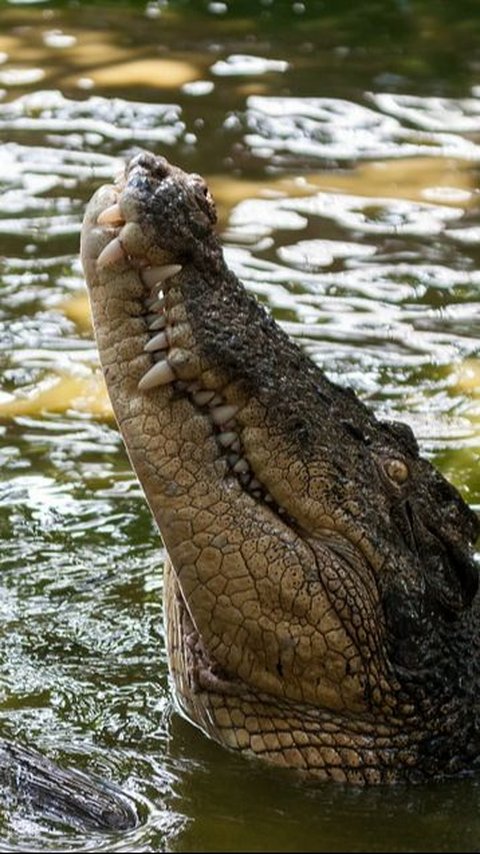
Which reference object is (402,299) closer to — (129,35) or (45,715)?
(45,715)

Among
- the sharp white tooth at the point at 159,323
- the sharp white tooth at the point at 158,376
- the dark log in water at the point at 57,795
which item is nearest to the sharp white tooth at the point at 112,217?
the sharp white tooth at the point at 159,323

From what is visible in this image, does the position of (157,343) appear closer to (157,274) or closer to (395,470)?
(157,274)

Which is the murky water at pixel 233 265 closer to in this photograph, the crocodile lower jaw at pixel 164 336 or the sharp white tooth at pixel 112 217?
the crocodile lower jaw at pixel 164 336

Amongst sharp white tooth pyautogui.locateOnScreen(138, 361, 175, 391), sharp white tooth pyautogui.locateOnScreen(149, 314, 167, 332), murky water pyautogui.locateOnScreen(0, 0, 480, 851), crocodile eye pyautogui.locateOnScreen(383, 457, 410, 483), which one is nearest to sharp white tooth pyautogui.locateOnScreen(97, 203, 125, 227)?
Answer: sharp white tooth pyautogui.locateOnScreen(149, 314, 167, 332)

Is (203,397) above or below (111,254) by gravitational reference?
below

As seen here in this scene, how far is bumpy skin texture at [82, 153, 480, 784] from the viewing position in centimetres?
458

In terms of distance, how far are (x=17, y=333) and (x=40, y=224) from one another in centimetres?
163

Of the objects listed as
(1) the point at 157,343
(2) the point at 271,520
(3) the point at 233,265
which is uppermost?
(1) the point at 157,343

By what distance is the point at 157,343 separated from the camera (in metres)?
4.56

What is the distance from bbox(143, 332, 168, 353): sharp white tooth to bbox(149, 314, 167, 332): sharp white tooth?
26 millimetres

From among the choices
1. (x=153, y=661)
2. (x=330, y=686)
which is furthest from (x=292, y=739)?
(x=153, y=661)

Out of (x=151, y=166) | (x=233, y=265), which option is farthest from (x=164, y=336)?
(x=233, y=265)

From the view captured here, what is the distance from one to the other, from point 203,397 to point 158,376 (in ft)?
0.43

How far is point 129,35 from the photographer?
Answer: 45.4 feet
